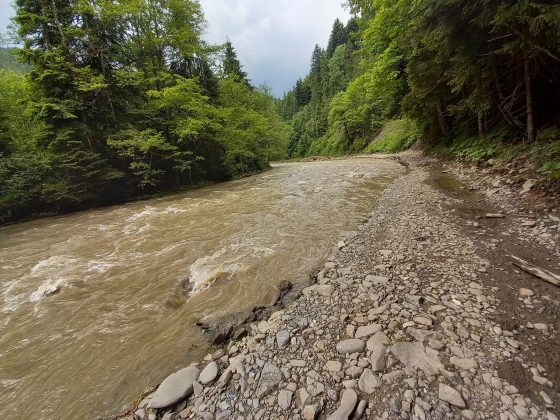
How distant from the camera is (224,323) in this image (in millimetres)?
3484

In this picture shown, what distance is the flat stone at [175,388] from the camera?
231 centimetres

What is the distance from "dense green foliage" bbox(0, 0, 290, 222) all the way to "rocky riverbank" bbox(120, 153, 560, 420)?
1490 centimetres

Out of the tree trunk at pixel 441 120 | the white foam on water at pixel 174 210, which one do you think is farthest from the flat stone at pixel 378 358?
the tree trunk at pixel 441 120

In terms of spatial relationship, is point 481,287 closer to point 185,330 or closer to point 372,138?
point 185,330

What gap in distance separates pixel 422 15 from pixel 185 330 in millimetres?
9657

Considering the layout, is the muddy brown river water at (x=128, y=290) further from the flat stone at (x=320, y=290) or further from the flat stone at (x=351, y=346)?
the flat stone at (x=351, y=346)

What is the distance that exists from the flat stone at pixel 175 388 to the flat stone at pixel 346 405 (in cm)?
136

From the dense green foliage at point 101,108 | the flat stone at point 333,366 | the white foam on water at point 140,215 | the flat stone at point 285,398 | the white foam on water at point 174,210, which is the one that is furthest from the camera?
the dense green foliage at point 101,108

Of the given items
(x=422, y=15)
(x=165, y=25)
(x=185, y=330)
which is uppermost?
(x=165, y=25)

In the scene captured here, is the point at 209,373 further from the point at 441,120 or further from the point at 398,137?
the point at 398,137

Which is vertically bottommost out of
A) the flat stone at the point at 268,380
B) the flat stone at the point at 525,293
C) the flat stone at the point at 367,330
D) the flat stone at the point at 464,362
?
the flat stone at the point at 268,380

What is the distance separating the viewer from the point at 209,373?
8.44 feet

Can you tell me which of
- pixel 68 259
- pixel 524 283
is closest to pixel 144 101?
pixel 68 259

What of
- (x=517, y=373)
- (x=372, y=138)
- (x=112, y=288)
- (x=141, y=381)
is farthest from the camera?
(x=372, y=138)
